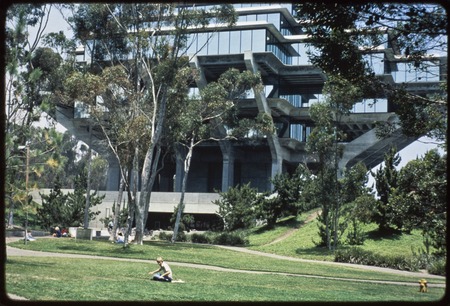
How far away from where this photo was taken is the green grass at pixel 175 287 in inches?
364

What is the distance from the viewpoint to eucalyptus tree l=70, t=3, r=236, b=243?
2695 cm

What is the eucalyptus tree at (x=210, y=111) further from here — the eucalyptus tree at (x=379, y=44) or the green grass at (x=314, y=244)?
the eucalyptus tree at (x=379, y=44)

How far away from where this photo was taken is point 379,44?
9.04 m

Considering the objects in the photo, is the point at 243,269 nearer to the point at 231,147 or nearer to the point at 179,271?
the point at 179,271

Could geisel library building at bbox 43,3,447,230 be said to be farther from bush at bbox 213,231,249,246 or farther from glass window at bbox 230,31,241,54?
bush at bbox 213,231,249,246

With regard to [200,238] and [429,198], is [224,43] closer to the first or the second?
[200,238]

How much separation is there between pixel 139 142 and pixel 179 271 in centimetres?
1240

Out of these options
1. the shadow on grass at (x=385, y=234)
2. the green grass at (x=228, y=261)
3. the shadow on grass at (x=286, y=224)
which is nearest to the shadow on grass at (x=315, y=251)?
the shadow on grass at (x=385, y=234)

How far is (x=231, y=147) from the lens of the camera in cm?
4909

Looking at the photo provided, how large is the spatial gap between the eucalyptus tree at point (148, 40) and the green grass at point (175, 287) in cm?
1171

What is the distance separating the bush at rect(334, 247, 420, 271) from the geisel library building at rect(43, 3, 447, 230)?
16.7 meters

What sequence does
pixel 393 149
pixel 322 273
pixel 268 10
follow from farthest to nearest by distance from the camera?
1. pixel 268 10
2. pixel 393 149
3. pixel 322 273

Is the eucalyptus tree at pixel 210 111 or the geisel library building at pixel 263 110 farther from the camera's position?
the geisel library building at pixel 263 110

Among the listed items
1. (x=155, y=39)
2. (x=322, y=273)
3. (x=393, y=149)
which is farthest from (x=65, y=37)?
(x=322, y=273)
